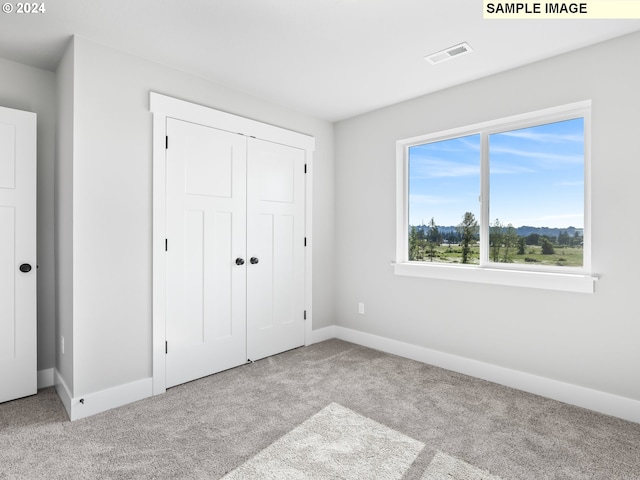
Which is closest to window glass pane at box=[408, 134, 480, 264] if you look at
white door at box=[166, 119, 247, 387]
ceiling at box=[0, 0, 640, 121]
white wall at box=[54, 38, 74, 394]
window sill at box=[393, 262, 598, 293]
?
window sill at box=[393, 262, 598, 293]

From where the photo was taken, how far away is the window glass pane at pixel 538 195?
269 cm

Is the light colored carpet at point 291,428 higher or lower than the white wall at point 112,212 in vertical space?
lower

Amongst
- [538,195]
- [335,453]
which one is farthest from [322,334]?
[538,195]

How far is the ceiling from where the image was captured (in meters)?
2.08

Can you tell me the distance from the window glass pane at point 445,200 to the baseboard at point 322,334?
1.24 meters

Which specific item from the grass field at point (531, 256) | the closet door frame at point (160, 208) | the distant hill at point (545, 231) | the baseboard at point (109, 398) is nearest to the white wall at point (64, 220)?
the baseboard at point (109, 398)

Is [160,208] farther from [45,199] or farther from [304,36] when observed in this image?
[304,36]

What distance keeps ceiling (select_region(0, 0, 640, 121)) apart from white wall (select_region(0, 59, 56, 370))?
0.15m

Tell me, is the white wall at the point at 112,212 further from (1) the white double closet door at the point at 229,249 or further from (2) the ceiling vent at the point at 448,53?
(2) the ceiling vent at the point at 448,53

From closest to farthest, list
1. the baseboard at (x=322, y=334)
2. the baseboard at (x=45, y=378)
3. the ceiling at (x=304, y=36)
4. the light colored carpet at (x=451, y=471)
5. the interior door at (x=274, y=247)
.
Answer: the light colored carpet at (x=451, y=471) < the ceiling at (x=304, y=36) < the baseboard at (x=45, y=378) < the interior door at (x=274, y=247) < the baseboard at (x=322, y=334)

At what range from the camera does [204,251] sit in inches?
119

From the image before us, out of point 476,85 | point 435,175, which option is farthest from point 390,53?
point 435,175

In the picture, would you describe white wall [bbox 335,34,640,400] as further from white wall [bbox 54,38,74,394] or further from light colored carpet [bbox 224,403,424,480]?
white wall [bbox 54,38,74,394]

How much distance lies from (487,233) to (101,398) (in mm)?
3199
